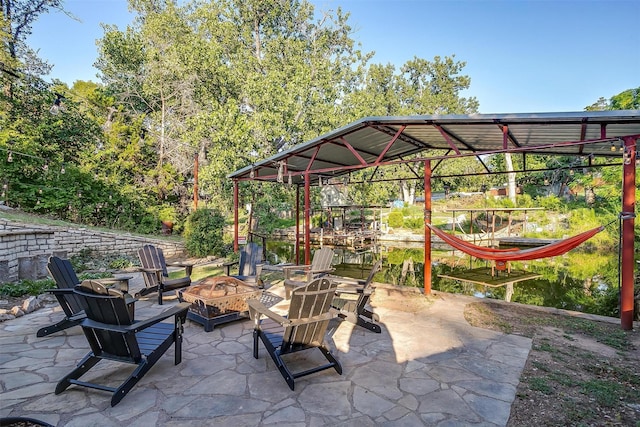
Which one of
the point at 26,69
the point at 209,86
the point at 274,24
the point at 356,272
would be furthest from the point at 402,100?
the point at 26,69

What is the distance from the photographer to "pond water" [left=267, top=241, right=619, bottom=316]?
290 inches

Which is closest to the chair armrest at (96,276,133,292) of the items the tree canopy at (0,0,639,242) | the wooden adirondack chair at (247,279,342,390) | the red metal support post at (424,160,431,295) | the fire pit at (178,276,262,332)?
the fire pit at (178,276,262,332)

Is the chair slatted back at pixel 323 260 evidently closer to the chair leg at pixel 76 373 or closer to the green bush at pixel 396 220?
the chair leg at pixel 76 373

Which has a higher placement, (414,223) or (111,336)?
(111,336)

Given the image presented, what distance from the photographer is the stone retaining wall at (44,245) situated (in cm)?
596

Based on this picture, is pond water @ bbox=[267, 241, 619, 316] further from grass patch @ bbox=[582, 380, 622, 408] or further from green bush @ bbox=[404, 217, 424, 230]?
green bush @ bbox=[404, 217, 424, 230]

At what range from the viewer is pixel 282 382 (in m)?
2.73

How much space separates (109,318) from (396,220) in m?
19.5

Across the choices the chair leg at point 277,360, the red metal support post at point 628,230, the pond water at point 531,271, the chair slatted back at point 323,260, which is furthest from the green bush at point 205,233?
the red metal support post at point 628,230

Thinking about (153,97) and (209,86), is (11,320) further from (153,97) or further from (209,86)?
(153,97)

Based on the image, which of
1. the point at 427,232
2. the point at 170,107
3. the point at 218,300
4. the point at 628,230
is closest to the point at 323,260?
the point at 427,232

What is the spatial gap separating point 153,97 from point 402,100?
72.9 ft

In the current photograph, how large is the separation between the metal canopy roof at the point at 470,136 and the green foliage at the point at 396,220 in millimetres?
12993

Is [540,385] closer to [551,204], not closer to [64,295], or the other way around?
[64,295]
